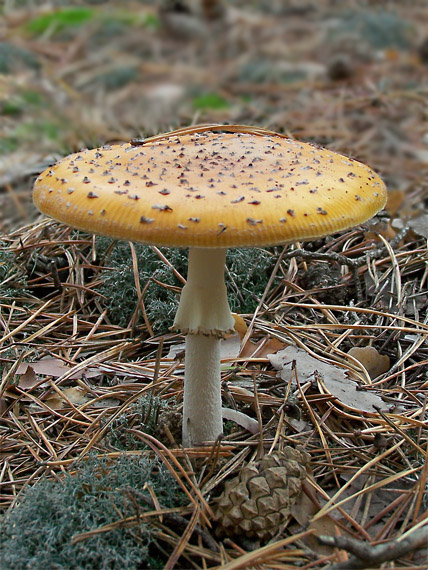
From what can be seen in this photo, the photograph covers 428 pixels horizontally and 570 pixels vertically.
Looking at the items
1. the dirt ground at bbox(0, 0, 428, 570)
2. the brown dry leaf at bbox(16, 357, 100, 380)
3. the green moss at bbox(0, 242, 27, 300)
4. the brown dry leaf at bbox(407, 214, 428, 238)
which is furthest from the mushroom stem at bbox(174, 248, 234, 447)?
the brown dry leaf at bbox(407, 214, 428, 238)

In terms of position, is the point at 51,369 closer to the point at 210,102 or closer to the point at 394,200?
the point at 394,200

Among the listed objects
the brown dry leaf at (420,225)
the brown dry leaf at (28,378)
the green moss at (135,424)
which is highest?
the brown dry leaf at (420,225)

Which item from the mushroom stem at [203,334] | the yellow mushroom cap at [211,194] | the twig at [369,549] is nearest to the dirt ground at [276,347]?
the twig at [369,549]

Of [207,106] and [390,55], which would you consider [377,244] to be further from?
[390,55]

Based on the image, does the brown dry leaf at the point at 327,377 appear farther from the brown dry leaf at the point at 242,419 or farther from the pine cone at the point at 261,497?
the pine cone at the point at 261,497

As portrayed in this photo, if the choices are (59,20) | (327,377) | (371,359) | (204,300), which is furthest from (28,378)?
(59,20)

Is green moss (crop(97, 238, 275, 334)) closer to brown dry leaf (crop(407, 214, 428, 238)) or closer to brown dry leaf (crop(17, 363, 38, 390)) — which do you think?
brown dry leaf (crop(17, 363, 38, 390))

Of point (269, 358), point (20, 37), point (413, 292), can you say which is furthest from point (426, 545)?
point (20, 37)
